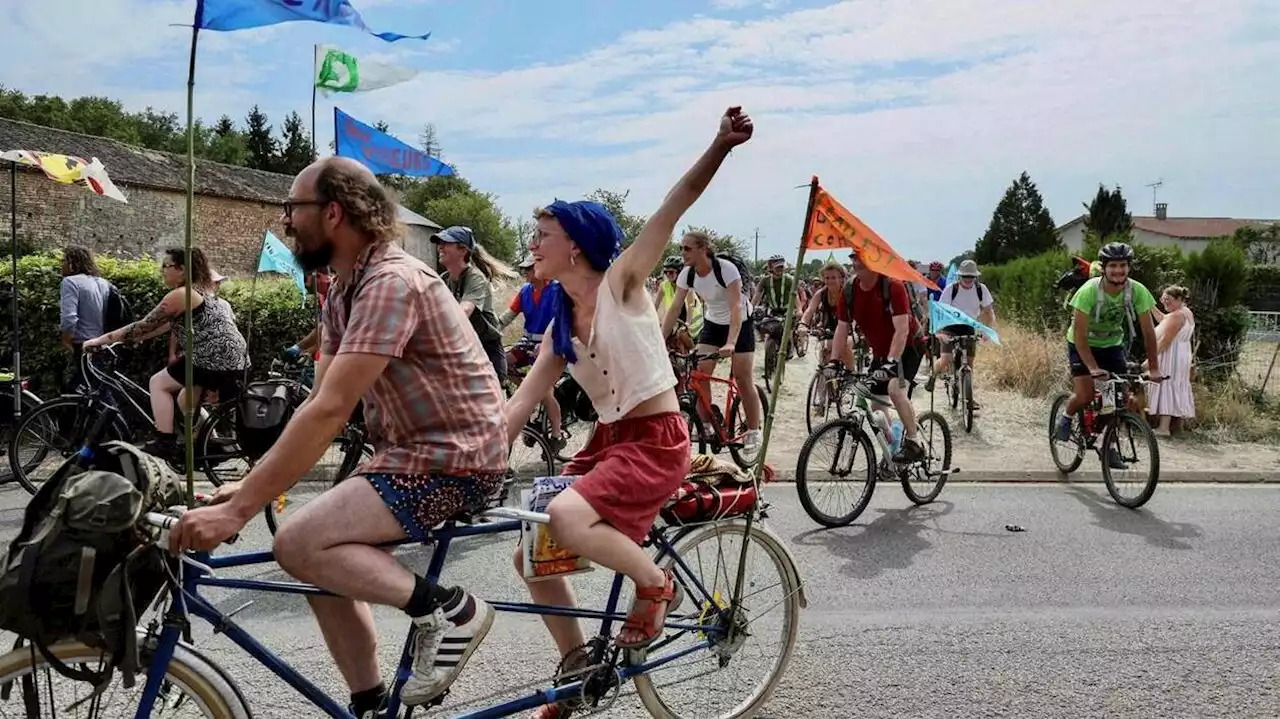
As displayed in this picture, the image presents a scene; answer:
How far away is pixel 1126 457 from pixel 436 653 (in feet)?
19.8

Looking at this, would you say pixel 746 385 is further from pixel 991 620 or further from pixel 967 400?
pixel 991 620

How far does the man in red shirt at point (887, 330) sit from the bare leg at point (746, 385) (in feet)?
3.76

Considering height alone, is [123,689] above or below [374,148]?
below

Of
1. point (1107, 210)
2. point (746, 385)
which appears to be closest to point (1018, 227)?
point (1107, 210)

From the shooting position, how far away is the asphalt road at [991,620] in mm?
3682

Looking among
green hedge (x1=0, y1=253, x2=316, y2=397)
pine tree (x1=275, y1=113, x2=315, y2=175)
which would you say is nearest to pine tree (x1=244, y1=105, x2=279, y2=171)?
pine tree (x1=275, y1=113, x2=315, y2=175)

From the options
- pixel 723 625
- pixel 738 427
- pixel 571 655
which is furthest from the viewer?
pixel 738 427

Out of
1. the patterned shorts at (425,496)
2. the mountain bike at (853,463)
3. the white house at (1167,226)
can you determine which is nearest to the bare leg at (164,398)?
the mountain bike at (853,463)

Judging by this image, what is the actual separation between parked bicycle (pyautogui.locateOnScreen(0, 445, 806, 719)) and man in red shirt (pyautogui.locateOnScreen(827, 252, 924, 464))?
337 centimetres

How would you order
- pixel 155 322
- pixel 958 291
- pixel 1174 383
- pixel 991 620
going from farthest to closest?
pixel 958 291 < pixel 1174 383 < pixel 155 322 < pixel 991 620

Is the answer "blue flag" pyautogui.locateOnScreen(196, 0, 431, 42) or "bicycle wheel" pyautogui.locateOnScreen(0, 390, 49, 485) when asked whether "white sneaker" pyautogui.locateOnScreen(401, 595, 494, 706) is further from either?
"bicycle wheel" pyautogui.locateOnScreen(0, 390, 49, 485)

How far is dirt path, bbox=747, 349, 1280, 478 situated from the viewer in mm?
8477

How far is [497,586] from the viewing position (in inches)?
195

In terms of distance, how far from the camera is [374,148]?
301 inches
